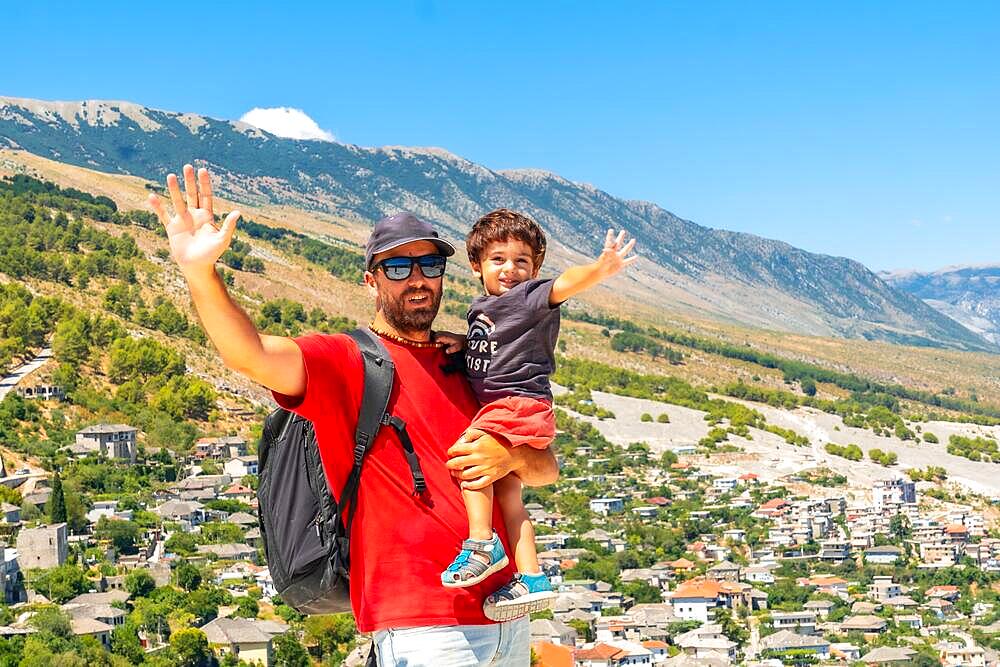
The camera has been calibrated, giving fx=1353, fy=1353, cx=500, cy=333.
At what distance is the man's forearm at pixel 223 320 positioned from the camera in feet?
13.1

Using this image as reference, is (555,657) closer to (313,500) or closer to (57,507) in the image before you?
(313,500)

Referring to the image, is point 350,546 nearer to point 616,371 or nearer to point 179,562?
point 179,562

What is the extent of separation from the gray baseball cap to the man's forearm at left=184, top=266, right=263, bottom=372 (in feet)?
A: 2.31

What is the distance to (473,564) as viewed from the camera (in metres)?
4.39

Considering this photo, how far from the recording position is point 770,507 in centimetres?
7412

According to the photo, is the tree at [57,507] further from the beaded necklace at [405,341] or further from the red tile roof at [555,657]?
the beaded necklace at [405,341]

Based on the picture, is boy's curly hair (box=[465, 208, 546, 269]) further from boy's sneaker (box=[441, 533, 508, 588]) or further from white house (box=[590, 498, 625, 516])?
white house (box=[590, 498, 625, 516])

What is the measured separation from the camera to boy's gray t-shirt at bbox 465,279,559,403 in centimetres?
473

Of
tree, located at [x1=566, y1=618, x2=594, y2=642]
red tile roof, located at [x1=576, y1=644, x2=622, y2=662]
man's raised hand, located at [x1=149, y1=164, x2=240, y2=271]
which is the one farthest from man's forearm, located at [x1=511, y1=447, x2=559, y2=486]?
tree, located at [x1=566, y1=618, x2=594, y2=642]

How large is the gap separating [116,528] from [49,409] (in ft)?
54.4

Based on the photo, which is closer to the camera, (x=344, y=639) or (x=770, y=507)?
(x=344, y=639)

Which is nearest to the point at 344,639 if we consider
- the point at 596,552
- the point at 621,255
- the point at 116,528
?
the point at 116,528

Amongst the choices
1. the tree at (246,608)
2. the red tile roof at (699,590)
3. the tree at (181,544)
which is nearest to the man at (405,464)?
the tree at (246,608)

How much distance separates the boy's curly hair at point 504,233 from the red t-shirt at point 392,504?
0.69 m
